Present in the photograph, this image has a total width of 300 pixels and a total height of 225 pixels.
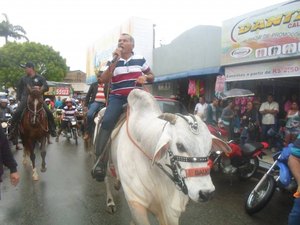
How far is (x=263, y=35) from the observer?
11.1 m

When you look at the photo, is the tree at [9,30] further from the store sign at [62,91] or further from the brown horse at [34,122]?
the brown horse at [34,122]

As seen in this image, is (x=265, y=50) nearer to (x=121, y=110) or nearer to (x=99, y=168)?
(x=121, y=110)

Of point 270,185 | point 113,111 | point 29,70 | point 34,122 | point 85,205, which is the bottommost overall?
point 85,205

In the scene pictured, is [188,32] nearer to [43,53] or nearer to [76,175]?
[76,175]

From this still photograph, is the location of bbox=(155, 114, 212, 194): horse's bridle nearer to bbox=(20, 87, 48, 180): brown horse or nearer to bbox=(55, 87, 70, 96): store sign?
bbox=(20, 87, 48, 180): brown horse

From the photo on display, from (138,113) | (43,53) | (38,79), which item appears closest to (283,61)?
(38,79)

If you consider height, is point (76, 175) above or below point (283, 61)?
below

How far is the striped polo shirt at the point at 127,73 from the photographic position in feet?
13.3

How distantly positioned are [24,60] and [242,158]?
41807 mm

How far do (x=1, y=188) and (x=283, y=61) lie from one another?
27.6 ft

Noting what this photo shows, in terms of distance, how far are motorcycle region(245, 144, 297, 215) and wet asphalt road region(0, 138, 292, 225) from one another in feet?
0.67

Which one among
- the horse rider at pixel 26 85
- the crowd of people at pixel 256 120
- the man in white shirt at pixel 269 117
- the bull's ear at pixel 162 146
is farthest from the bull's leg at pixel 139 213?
the man in white shirt at pixel 269 117

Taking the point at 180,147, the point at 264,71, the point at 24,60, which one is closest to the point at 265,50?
the point at 264,71

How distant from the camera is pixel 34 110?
26.3 ft
